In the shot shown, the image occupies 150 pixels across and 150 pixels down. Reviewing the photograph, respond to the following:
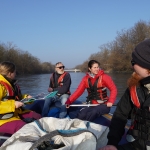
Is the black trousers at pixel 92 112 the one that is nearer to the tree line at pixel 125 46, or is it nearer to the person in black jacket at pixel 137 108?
the person in black jacket at pixel 137 108

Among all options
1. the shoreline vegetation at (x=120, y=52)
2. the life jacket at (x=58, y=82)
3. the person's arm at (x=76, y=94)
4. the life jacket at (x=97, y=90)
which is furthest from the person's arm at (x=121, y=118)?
the shoreline vegetation at (x=120, y=52)

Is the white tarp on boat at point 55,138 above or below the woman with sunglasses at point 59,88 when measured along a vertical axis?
above

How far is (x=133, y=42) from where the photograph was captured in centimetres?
3244

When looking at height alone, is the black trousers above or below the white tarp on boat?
below

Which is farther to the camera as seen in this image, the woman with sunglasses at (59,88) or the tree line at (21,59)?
the tree line at (21,59)

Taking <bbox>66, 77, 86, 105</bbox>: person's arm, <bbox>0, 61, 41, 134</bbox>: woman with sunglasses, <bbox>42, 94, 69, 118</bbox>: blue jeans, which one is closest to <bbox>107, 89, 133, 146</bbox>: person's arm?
<bbox>0, 61, 41, 134</bbox>: woman with sunglasses

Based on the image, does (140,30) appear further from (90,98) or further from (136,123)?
(136,123)

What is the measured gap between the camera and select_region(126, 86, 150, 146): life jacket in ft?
4.52

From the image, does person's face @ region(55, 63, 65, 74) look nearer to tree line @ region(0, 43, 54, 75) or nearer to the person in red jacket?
the person in red jacket

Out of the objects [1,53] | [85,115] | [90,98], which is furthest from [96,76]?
[1,53]

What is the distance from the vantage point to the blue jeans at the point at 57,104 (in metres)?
3.71

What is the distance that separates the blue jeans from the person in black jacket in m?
2.15

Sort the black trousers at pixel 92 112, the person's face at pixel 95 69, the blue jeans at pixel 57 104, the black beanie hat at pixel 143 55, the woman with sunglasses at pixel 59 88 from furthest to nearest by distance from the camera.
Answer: the woman with sunglasses at pixel 59 88 < the blue jeans at pixel 57 104 < the person's face at pixel 95 69 < the black trousers at pixel 92 112 < the black beanie hat at pixel 143 55

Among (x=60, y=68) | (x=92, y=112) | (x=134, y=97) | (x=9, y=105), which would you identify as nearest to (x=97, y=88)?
(x=92, y=112)
